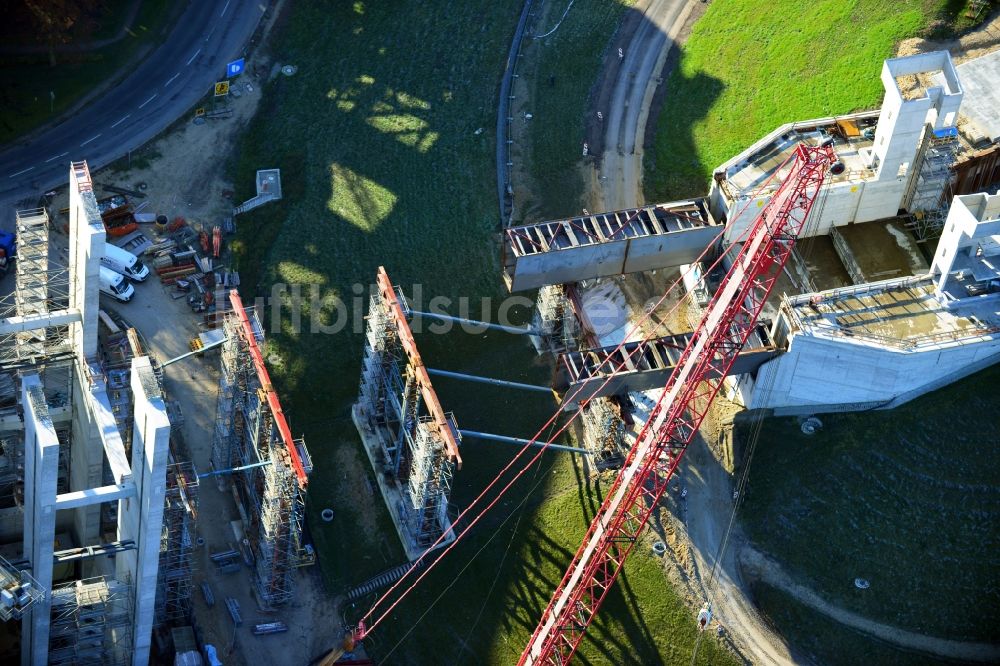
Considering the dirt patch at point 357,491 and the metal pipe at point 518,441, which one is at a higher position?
the metal pipe at point 518,441

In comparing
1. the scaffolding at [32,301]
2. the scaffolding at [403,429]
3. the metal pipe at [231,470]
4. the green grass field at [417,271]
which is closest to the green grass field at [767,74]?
the green grass field at [417,271]

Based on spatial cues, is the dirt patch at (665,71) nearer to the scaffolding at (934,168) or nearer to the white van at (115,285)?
the scaffolding at (934,168)

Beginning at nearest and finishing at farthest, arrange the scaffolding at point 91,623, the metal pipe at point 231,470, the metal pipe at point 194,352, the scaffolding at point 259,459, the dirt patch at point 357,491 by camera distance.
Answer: the scaffolding at point 91,623 → the scaffolding at point 259,459 → the metal pipe at point 231,470 → the dirt patch at point 357,491 → the metal pipe at point 194,352

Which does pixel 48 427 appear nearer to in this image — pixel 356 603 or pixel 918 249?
pixel 356 603

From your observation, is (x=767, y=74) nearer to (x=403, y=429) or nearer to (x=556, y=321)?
(x=556, y=321)

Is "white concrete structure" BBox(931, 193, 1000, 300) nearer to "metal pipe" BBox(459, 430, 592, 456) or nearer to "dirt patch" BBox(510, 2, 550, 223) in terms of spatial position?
"metal pipe" BBox(459, 430, 592, 456)

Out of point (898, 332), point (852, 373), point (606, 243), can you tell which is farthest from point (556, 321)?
point (898, 332)
